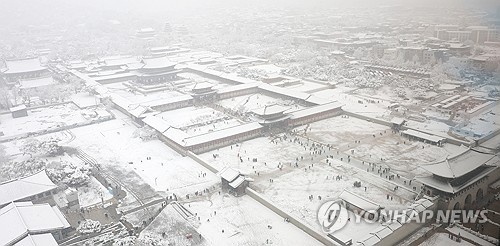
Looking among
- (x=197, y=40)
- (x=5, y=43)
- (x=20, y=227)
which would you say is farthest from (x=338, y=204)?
(x=5, y=43)

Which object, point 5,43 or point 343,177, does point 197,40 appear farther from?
point 343,177

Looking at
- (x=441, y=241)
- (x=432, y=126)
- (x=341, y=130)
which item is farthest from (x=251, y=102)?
(x=441, y=241)

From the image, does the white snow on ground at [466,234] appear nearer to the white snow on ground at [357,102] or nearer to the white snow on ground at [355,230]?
the white snow on ground at [355,230]

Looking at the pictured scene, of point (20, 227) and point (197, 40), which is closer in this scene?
point (20, 227)

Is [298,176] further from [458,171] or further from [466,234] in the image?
[466,234]

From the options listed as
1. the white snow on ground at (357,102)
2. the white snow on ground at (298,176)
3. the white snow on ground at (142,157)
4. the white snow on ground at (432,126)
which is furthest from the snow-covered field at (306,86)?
A: the white snow on ground at (142,157)

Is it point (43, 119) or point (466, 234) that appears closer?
point (466, 234)

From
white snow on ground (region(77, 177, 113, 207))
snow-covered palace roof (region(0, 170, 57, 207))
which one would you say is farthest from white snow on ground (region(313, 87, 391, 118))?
snow-covered palace roof (region(0, 170, 57, 207))
